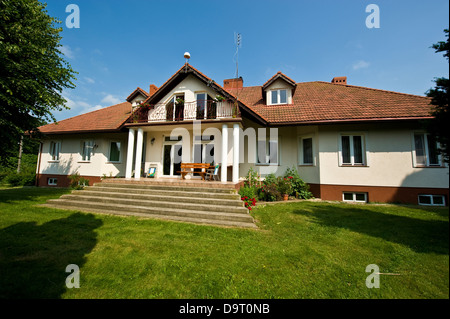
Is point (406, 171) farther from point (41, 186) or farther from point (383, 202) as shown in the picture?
point (41, 186)

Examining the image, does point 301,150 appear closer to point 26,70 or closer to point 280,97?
point 280,97

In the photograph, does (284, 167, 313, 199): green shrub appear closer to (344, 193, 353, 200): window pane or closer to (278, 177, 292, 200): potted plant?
(278, 177, 292, 200): potted plant

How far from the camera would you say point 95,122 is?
1371 centimetres

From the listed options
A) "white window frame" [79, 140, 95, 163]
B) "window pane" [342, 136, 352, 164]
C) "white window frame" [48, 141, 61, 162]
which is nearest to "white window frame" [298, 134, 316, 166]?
"window pane" [342, 136, 352, 164]

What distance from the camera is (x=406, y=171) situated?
824 centimetres

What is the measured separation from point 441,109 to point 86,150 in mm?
16804

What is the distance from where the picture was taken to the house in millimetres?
8438

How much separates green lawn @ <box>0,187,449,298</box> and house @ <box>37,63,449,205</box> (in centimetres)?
457

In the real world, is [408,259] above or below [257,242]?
above

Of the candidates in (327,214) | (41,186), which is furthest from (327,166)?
(41,186)

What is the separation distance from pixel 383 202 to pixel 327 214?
168 inches

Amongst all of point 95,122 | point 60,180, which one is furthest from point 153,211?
point 60,180

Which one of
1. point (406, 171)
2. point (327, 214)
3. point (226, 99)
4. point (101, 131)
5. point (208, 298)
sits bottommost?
point (208, 298)

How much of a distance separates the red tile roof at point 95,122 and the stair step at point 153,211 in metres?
5.71
